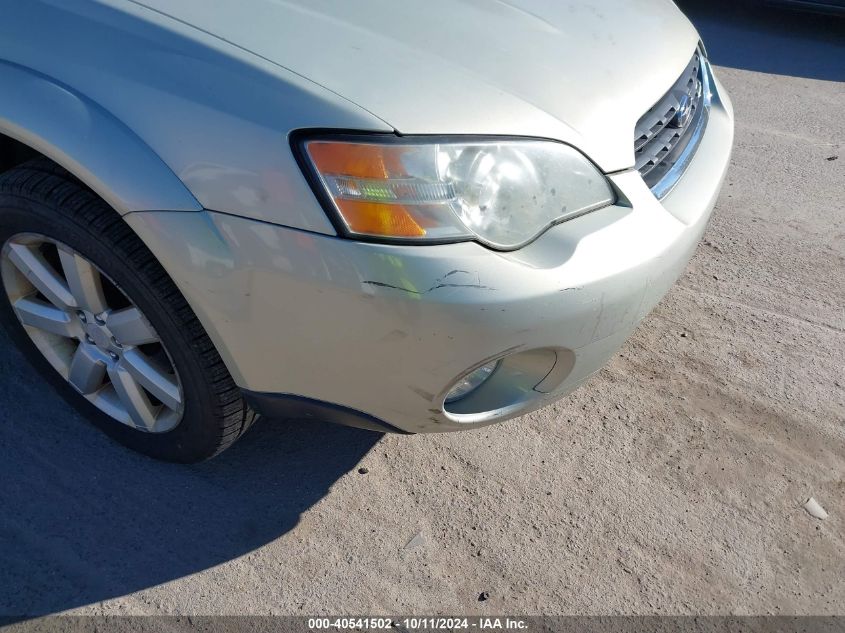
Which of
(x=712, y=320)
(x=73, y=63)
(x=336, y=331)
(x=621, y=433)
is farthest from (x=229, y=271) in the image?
(x=712, y=320)

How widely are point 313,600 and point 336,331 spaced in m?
0.75

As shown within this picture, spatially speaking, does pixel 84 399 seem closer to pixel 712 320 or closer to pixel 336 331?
pixel 336 331

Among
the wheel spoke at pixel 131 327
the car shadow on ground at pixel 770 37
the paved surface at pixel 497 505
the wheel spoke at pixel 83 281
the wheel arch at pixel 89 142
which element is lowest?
the car shadow on ground at pixel 770 37

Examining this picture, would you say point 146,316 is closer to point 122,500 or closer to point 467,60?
point 122,500

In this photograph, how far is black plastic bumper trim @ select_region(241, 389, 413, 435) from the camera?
2.00 meters

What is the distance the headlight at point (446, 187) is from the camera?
176 cm

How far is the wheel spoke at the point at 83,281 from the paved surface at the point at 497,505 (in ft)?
1.71

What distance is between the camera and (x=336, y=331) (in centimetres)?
183

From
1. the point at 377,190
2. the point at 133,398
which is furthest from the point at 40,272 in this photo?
the point at 377,190

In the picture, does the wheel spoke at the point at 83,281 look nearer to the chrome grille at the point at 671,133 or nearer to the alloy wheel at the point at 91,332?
the alloy wheel at the point at 91,332

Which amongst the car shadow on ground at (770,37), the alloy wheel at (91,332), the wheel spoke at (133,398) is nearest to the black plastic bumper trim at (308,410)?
the alloy wheel at (91,332)

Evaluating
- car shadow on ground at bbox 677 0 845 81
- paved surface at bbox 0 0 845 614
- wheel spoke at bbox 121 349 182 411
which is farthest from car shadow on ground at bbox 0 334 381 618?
car shadow on ground at bbox 677 0 845 81

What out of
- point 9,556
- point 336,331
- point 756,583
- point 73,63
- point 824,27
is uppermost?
point 73,63

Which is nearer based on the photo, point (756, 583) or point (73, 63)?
point (73, 63)
